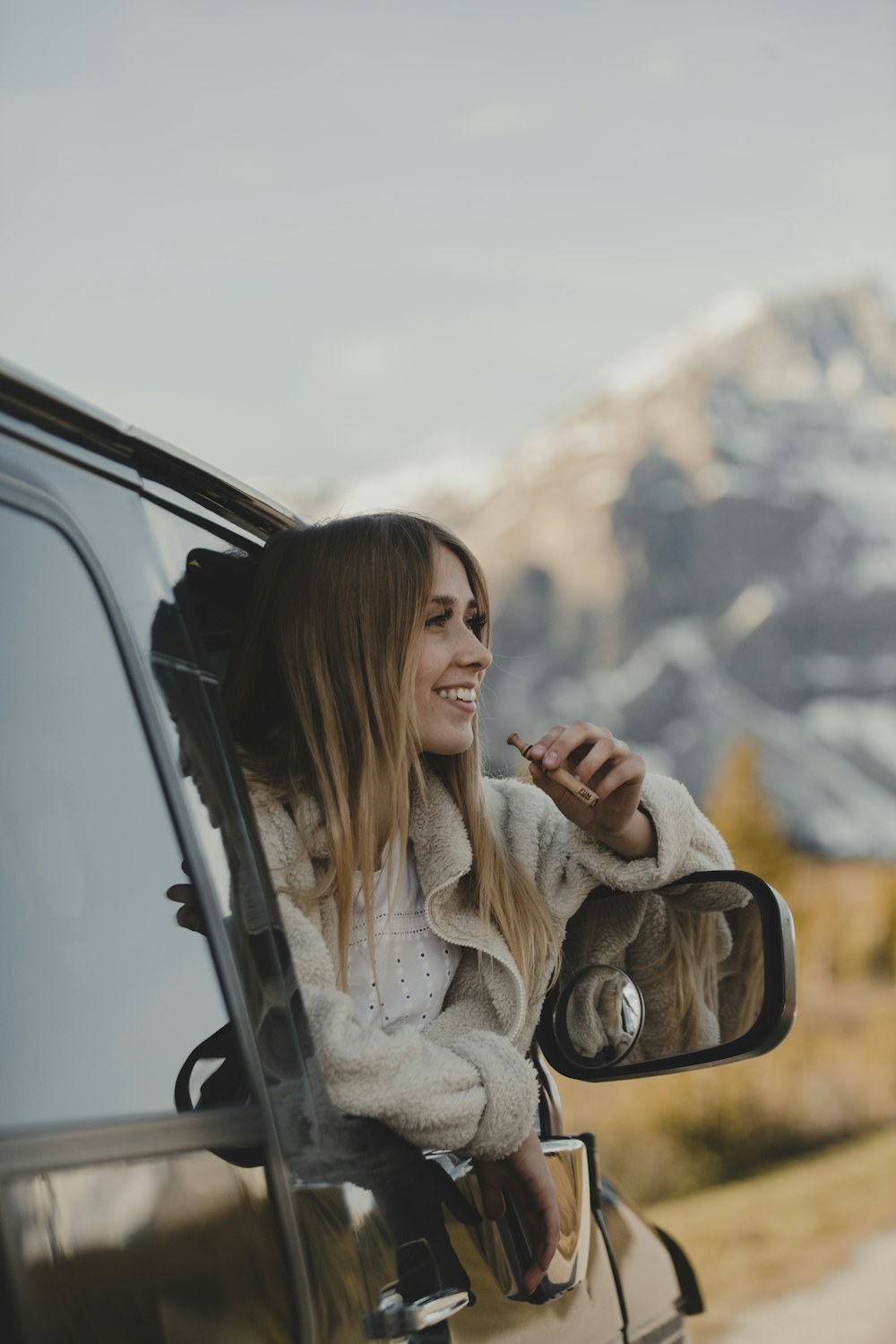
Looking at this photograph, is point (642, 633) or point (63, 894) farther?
point (642, 633)

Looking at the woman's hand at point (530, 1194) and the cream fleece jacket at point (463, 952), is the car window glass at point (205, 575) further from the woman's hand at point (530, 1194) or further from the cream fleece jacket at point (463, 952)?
the woman's hand at point (530, 1194)

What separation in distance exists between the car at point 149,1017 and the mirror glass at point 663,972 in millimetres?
547

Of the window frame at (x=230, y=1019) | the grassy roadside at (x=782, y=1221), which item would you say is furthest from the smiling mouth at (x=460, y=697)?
the grassy roadside at (x=782, y=1221)

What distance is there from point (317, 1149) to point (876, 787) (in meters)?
32.5

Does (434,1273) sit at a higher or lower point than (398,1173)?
lower

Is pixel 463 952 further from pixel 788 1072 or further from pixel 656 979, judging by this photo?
pixel 788 1072

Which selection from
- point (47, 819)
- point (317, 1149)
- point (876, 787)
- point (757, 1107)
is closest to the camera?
point (47, 819)

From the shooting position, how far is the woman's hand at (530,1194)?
1.68 meters

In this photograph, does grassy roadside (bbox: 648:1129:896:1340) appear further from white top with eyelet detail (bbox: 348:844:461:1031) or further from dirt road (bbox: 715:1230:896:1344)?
white top with eyelet detail (bbox: 348:844:461:1031)

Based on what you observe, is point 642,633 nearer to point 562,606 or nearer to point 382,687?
point 562,606

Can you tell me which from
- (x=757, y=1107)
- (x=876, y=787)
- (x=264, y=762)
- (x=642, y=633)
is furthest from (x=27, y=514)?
(x=642, y=633)

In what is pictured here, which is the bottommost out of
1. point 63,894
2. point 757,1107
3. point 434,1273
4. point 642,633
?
point 757,1107

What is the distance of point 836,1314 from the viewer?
796 cm

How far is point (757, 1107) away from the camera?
13047 millimetres
